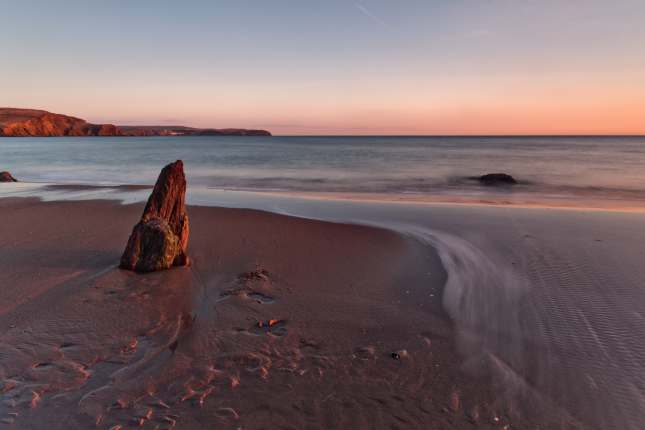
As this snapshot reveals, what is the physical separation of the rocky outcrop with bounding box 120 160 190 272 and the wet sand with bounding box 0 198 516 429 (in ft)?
0.93

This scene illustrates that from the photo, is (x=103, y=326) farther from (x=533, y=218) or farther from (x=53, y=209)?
(x=533, y=218)

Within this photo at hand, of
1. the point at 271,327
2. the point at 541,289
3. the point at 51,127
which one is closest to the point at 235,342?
the point at 271,327

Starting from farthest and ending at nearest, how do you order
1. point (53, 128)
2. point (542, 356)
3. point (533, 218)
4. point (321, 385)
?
point (53, 128), point (533, 218), point (542, 356), point (321, 385)

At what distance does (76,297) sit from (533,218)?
11.3 meters

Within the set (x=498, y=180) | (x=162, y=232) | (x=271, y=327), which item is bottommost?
(x=271, y=327)

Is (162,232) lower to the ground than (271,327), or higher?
higher

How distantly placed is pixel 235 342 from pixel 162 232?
293 centimetres

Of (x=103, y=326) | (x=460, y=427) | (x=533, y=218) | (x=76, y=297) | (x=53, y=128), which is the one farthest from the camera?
(x=53, y=128)

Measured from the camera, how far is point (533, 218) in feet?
37.9

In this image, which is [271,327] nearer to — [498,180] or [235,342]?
[235,342]

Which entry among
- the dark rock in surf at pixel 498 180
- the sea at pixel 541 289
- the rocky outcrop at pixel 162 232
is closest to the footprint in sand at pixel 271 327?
the sea at pixel 541 289

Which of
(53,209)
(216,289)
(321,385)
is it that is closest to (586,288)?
(321,385)

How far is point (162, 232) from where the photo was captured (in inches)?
256

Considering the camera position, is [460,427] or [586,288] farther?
[586,288]
